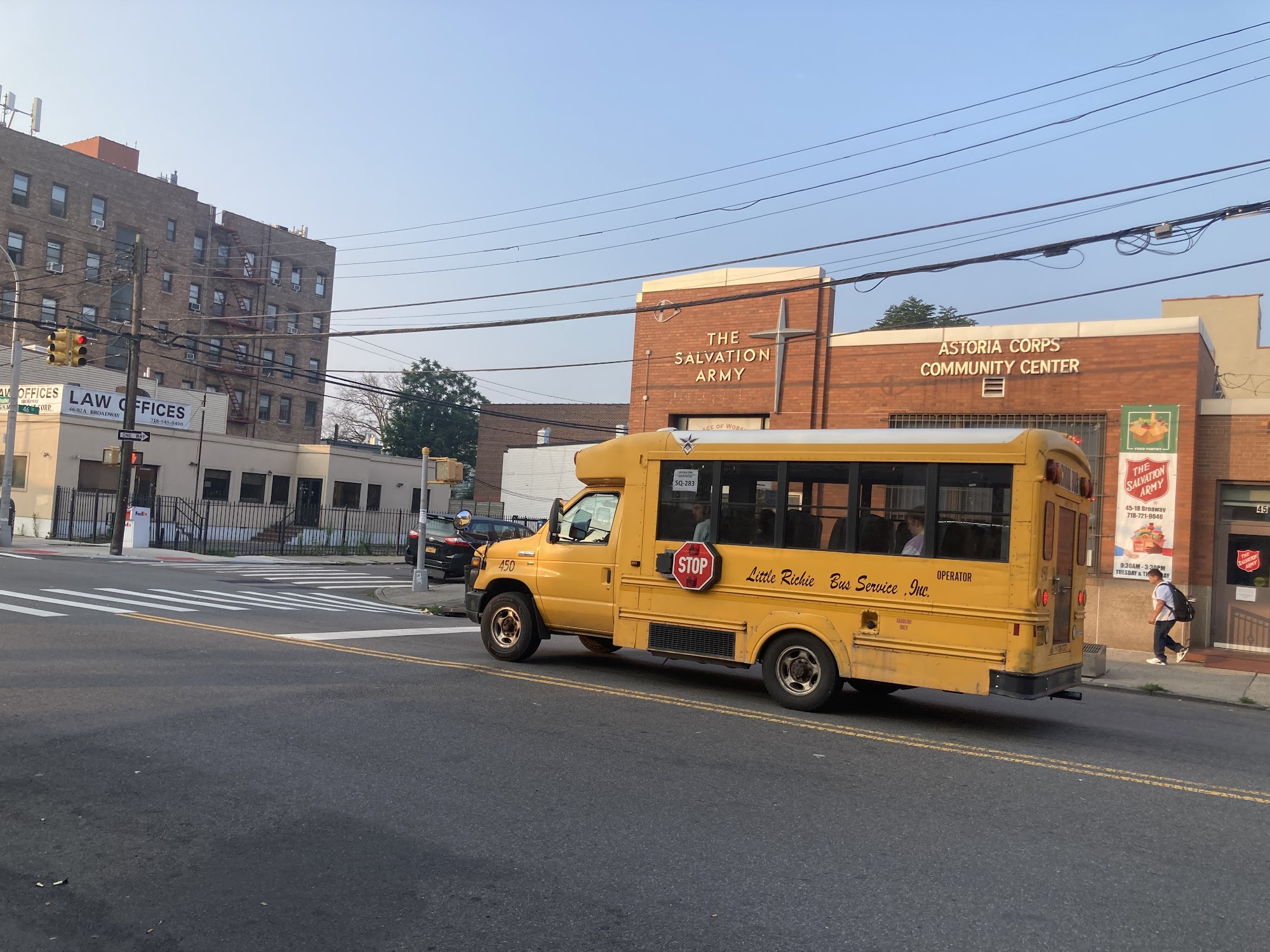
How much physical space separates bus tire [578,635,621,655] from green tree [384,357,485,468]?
5966 centimetres

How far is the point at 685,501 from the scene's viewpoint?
10297 mm

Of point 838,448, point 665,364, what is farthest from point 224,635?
point 665,364

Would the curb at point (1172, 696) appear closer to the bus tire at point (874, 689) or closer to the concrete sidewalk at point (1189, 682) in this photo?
the concrete sidewalk at point (1189, 682)

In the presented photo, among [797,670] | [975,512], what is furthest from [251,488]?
[975,512]

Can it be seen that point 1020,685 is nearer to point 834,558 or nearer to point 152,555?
point 834,558

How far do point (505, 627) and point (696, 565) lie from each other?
2.88 metres

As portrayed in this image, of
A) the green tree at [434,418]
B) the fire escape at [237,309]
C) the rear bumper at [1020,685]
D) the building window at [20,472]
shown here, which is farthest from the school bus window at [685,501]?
the green tree at [434,418]

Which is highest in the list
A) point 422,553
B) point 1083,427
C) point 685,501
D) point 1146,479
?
point 1083,427

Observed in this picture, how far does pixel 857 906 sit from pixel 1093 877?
147 centimetres

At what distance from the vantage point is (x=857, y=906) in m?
4.43

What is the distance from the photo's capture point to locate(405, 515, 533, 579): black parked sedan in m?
25.4

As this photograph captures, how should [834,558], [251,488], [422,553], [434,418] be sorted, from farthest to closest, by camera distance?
[434,418] < [251,488] < [422,553] < [834,558]

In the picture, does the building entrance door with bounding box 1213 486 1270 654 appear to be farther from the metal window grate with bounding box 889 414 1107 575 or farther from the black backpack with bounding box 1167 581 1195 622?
the metal window grate with bounding box 889 414 1107 575

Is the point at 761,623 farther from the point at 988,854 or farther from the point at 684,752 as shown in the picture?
the point at 988,854
